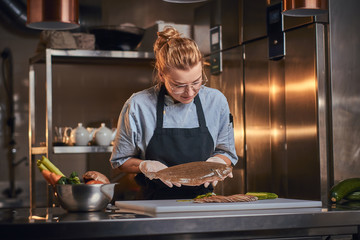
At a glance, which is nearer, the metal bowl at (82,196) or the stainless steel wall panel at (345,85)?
the metal bowl at (82,196)

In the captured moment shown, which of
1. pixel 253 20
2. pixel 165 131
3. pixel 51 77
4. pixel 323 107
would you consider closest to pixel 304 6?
pixel 323 107

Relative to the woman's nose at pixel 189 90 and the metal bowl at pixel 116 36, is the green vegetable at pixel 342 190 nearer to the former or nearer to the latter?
the woman's nose at pixel 189 90

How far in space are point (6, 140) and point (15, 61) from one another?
739 millimetres

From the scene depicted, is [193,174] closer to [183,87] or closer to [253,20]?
[183,87]

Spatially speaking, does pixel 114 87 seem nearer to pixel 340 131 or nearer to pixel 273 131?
pixel 273 131

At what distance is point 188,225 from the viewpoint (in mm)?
1676

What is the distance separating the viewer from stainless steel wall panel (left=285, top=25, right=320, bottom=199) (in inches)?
115

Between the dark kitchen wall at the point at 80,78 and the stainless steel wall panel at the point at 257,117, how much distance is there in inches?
53.8

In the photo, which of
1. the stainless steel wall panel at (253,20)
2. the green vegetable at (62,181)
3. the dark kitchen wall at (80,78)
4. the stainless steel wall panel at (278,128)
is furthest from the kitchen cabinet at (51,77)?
the green vegetable at (62,181)

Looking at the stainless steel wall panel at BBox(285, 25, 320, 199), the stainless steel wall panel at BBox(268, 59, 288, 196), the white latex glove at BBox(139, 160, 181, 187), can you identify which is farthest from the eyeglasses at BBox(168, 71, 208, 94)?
the stainless steel wall panel at BBox(268, 59, 288, 196)

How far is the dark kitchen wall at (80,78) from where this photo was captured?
4770 mm

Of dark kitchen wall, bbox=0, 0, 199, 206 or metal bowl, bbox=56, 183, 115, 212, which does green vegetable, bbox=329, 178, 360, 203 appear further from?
dark kitchen wall, bbox=0, 0, 199, 206

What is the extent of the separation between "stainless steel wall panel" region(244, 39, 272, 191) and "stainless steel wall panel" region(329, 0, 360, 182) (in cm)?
49

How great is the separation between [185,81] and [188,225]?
0.93 m
